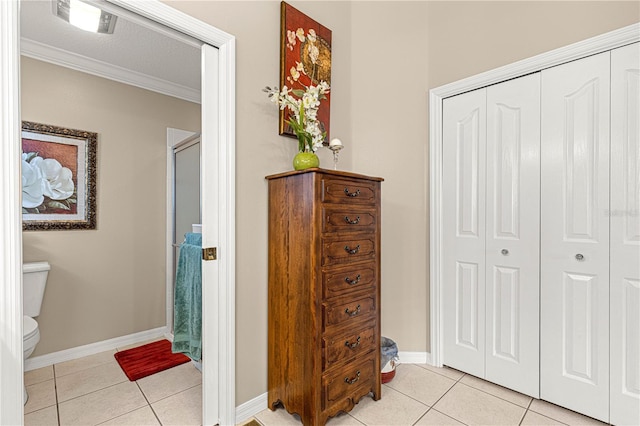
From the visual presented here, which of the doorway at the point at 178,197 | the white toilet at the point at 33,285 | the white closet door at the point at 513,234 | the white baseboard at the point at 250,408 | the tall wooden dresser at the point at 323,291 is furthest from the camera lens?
the doorway at the point at 178,197

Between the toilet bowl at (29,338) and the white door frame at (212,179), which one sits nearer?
the white door frame at (212,179)

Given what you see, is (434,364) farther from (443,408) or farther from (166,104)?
(166,104)

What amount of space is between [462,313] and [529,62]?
1.69 metres

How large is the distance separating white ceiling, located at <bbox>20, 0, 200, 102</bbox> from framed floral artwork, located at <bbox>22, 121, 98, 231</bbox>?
0.58m

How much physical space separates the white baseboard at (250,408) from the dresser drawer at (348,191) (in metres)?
1.20

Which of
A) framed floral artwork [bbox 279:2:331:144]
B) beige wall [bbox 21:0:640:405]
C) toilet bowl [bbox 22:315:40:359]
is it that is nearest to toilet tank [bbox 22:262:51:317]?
toilet bowl [bbox 22:315:40:359]

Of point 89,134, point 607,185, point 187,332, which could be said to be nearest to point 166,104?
point 89,134

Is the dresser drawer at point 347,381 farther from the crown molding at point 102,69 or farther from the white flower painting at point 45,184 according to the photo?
the crown molding at point 102,69

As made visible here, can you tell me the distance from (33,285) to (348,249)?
7.53 feet

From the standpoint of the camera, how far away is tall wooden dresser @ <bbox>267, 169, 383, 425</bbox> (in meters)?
1.55

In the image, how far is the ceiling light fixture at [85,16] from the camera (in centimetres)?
195

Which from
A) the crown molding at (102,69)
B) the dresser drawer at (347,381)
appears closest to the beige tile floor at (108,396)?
the dresser drawer at (347,381)

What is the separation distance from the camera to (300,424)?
165cm

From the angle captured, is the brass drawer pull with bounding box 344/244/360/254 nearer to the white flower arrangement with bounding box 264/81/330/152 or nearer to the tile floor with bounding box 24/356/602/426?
the white flower arrangement with bounding box 264/81/330/152
